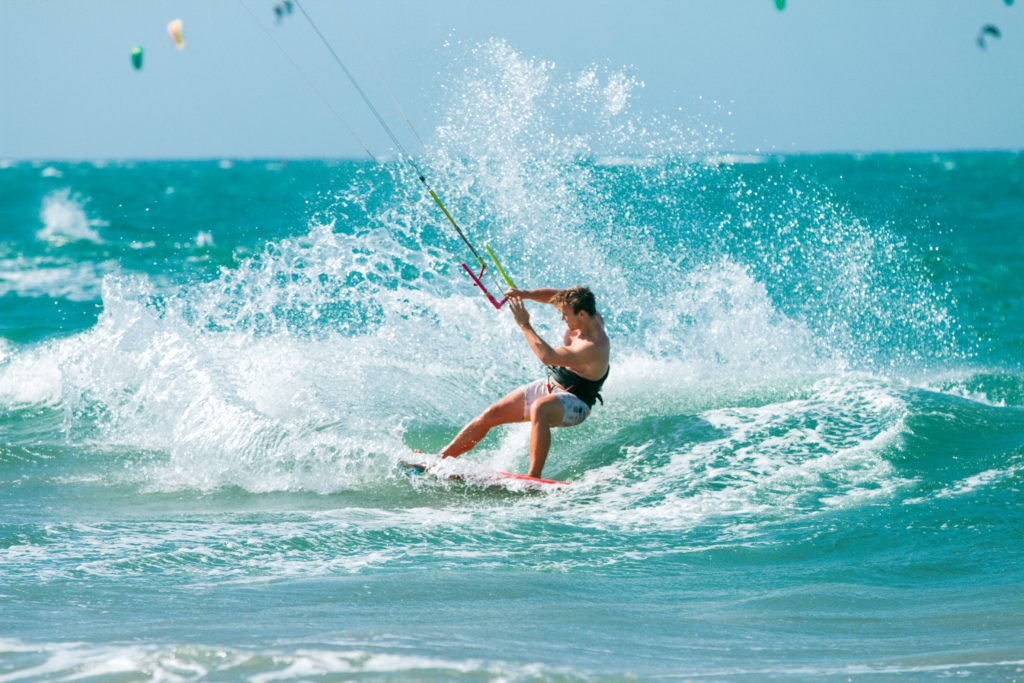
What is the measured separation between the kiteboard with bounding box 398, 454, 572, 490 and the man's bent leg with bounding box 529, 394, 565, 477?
11 cm

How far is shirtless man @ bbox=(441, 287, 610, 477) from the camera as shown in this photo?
6.53 m

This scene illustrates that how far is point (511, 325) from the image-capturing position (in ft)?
33.4

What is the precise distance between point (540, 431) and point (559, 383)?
39 cm

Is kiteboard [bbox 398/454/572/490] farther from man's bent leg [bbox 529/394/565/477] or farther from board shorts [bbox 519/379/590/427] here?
board shorts [bbox 519/379/590/427]

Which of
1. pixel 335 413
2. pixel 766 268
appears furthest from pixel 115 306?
pixel 766 268

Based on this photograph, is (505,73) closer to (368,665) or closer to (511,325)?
(511,325)

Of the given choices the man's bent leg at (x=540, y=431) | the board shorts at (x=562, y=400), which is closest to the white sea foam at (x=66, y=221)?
→ the board shorts at (x=562, y=400)

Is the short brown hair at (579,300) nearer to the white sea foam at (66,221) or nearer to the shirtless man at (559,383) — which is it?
the shirtless man at (559,383)

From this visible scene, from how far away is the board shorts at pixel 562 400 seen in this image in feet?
22.0

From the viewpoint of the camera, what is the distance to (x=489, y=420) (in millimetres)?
6852

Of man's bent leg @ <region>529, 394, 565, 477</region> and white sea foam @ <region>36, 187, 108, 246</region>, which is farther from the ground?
white sea foam @ <region>36, 187, 108, 246</region>

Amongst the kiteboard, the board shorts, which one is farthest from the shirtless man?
the kiteboard

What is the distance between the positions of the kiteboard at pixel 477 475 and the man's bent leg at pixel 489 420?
0.20m

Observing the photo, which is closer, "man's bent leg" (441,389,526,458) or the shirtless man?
the shirtless man
